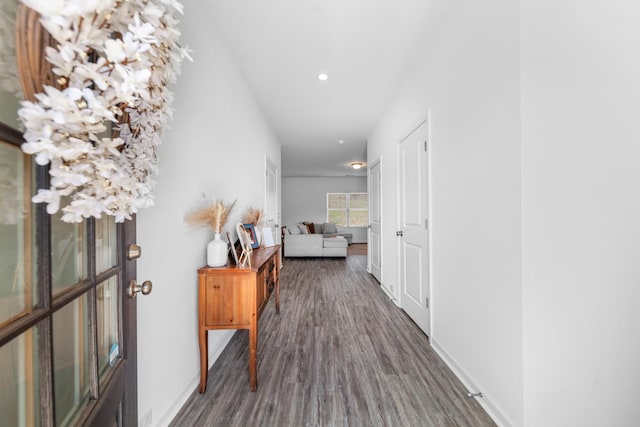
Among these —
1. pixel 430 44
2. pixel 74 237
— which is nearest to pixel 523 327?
pixel 74 237

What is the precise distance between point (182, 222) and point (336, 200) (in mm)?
8870

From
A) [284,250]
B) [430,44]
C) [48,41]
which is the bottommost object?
[284,250]

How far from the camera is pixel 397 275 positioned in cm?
324

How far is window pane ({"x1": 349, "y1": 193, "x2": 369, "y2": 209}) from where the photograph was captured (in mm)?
10328

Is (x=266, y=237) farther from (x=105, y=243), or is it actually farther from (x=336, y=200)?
(x=336, y=200)

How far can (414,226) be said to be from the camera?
8.97 ft

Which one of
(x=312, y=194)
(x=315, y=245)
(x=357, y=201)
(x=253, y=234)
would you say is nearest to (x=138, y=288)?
(x=253, y=234)

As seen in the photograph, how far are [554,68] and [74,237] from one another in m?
1.92

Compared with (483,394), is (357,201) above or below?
above

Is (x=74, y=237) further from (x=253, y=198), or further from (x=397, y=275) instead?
(x=397, y=275)

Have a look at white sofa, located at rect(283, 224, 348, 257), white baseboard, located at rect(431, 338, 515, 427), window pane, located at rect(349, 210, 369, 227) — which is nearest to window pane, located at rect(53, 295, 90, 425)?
white baseboard, located at rect(431, 338, 515, 427)

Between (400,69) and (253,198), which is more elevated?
(400,69)

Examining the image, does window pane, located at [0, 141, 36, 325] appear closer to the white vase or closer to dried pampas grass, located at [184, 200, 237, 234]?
dried pampas grass, located at [184, 200, 237, 234]

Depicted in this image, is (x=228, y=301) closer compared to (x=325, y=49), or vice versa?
(x=228, y=301)
